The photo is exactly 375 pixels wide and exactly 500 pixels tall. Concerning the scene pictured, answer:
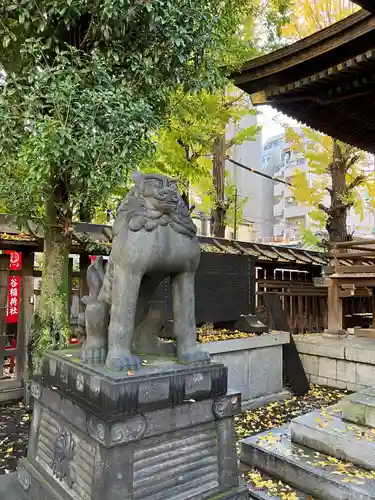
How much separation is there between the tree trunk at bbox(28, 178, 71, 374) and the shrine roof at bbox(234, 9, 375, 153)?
325cm

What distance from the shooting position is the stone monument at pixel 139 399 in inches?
93.3

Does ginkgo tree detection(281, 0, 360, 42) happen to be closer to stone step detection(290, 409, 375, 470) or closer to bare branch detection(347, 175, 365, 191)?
bare branch detection(347, 175, 365, 191)

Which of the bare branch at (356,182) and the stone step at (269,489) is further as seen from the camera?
the bare branch at (356,182)

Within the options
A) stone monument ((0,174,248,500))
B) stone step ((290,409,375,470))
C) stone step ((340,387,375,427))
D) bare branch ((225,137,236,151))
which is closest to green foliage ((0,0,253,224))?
stone monument ((0,174,248,500))

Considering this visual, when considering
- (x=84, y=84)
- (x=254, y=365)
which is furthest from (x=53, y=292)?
(x=254, y=365)

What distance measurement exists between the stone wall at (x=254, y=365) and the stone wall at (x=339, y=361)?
0.99 metres

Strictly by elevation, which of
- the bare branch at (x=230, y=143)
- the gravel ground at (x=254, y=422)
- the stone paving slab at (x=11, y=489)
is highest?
the bare branch at (x=230, y=143)

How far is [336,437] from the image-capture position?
369cm

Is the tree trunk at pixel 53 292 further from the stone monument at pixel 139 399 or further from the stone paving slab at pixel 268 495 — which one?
the stone paving slab at pixel 268 495

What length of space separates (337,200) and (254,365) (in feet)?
24.3

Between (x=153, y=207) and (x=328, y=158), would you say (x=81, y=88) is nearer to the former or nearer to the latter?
(x=153, y=207)

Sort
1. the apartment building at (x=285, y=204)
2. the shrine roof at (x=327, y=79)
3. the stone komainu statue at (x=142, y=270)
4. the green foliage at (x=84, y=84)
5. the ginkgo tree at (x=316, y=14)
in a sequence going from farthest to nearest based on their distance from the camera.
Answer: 1. the apartment building at (x=285, y=204)
2. the ginkgo tree at (x=316, y=14)
3. the shrine roof at (x=327, y=79)
4. the green foliage at (x=84, y=84)
5. the stone komainu statue at (x=142, y=270)

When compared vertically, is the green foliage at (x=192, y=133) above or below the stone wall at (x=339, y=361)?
above

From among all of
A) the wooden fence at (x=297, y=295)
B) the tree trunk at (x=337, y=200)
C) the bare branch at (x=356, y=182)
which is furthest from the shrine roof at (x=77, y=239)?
the bare branch at (x=356, y=182)
